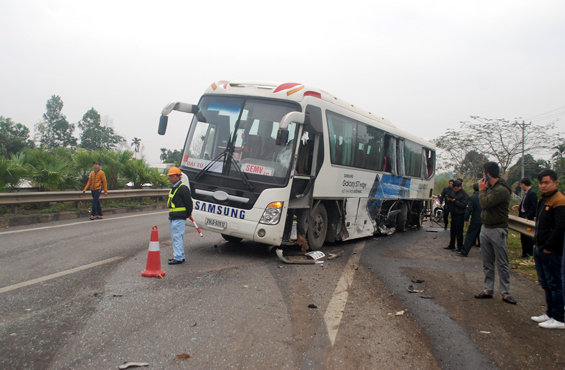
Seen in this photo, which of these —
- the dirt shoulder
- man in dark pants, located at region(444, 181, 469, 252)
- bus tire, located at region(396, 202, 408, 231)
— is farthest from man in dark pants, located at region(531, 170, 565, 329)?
bus tire, located at region(396, 202, 408, 231)

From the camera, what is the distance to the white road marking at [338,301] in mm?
4468

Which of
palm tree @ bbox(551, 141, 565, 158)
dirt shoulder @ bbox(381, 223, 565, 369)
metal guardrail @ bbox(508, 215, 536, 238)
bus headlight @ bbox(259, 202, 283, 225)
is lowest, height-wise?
dirt shoulder @ bbox(381, 223, 565, 369)

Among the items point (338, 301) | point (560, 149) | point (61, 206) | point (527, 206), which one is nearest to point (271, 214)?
point (338, 301)

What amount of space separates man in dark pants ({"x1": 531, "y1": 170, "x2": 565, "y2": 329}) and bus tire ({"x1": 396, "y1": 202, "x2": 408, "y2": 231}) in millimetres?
9020

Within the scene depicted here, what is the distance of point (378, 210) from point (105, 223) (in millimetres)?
7797

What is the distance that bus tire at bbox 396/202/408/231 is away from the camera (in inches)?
556

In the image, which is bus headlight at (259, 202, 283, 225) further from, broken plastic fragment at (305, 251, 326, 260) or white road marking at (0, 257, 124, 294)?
white road marking at (0, 257, 124, 294)

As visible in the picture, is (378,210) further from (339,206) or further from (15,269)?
(15,269)

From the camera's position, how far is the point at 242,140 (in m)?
7.72

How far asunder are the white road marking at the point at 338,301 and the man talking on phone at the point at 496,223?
1905 mm

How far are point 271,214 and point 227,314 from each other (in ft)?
9.58

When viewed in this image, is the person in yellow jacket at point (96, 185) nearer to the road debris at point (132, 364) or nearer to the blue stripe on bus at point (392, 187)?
the blue stripe on bus at point (392, 187)

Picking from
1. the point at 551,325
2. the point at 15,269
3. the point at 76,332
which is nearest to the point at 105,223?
the point at 15,269

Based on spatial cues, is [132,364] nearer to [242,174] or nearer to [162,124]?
[242,174]
